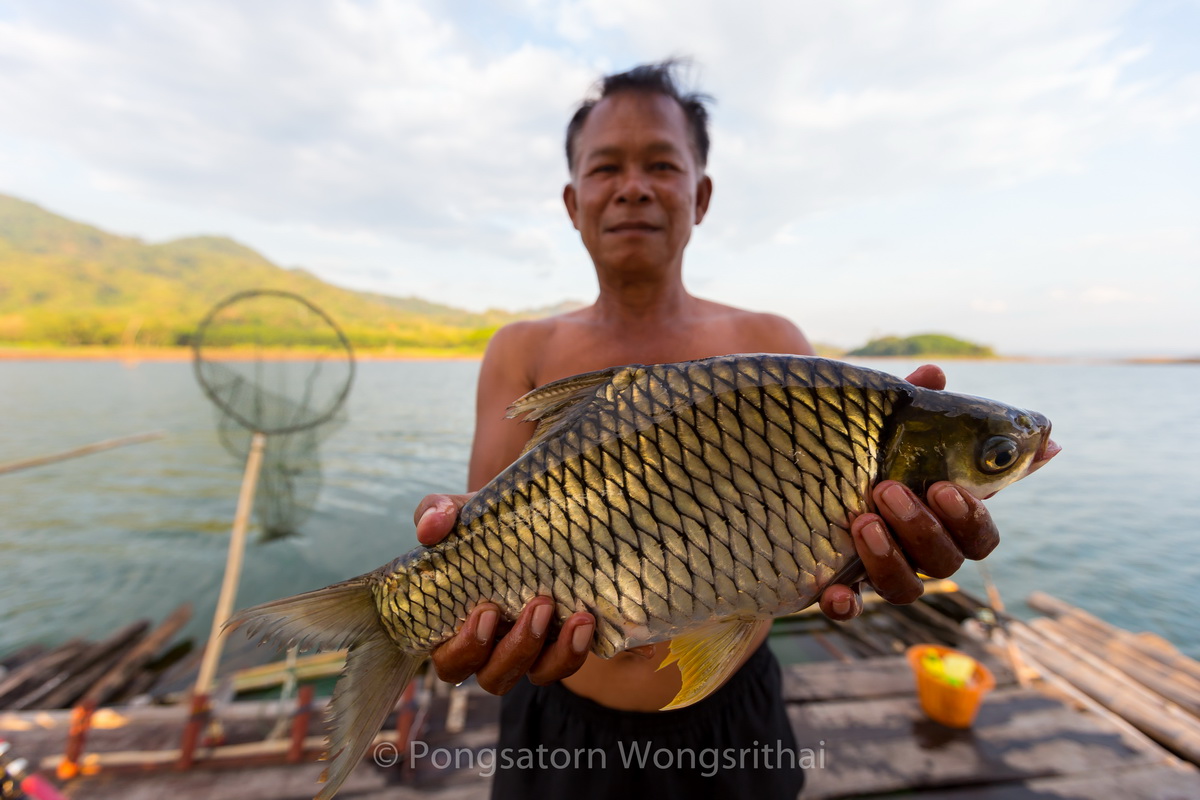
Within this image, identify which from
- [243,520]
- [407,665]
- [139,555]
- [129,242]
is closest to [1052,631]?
[407,665]

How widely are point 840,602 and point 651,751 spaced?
0.89 m

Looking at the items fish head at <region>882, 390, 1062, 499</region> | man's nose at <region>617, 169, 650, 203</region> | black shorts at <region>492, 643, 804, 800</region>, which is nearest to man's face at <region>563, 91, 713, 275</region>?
man's nose at <region>617, 169, 650, 203</region>

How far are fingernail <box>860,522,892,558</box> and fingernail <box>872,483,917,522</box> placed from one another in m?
0.04

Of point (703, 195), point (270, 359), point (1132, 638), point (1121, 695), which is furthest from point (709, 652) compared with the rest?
point (270, 359)

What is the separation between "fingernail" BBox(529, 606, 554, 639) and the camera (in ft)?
3.28

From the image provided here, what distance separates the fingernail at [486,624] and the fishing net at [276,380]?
4.17 m

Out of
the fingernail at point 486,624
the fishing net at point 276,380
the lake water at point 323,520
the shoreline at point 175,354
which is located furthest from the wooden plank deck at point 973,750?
the lake water at point 323,520

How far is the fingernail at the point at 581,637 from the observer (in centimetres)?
100

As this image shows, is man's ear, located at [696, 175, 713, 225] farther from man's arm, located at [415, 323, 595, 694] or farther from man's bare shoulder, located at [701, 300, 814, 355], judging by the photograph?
man's arm, located at [415, 323, 595, 694]

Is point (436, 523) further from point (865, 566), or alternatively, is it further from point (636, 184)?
point (636, 184)

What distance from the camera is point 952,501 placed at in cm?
95

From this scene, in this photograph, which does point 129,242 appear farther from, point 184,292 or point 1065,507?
point 1065,507

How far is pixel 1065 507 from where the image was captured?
584 inches

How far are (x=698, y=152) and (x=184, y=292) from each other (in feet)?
242
